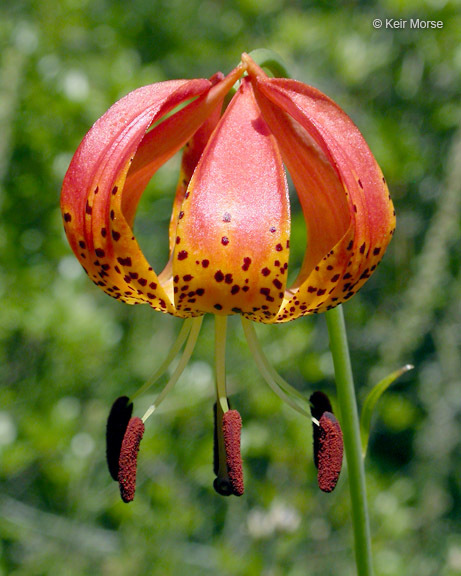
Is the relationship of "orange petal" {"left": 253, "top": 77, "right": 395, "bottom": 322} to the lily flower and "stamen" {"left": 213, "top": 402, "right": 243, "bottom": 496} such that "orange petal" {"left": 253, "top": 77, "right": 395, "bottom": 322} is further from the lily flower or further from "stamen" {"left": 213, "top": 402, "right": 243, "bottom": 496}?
"stamen" {"left": 213, "top": 402, "right": 243, "bottom": 496}

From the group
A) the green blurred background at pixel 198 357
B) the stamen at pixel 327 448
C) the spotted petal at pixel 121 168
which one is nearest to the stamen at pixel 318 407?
the stamen at pixel 327 448

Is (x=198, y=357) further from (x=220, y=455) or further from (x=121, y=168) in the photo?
(x=121, y=168)

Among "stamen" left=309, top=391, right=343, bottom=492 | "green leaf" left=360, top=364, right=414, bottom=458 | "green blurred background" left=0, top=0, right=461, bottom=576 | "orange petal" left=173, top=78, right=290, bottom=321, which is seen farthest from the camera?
"green blurred background" left=0, top=0, right=461, bottom=576

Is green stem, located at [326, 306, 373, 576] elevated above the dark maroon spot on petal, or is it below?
below

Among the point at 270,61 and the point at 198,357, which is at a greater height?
the point at 270,61

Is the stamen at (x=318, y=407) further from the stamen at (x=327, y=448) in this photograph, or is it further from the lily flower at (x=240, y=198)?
the lily flower at (x=240, y=198)

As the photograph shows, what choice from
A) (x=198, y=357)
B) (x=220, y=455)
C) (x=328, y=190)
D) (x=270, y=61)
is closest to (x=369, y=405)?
(x=220, y=455)

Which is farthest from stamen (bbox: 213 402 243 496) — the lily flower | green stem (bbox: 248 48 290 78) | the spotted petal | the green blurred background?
the green blurred background
